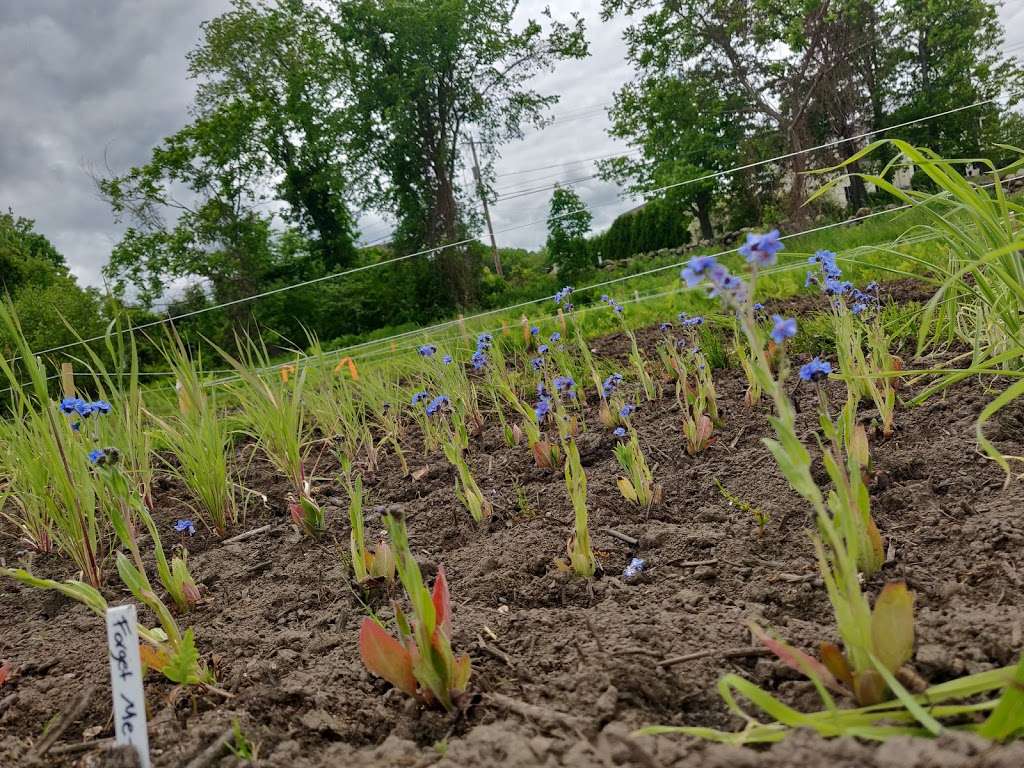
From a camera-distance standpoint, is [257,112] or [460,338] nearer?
[460,338]

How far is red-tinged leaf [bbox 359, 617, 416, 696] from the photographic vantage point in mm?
951

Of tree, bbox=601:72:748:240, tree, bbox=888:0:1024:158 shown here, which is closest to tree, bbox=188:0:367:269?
tree, bbox=601:72:748:240

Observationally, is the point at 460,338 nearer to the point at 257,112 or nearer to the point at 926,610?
the point at 926,610

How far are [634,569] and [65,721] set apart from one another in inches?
39.8

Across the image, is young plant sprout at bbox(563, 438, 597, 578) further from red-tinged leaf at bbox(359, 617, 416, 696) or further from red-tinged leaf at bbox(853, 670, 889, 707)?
red-tinged leaf at bbox(853, 670, 889, 707)

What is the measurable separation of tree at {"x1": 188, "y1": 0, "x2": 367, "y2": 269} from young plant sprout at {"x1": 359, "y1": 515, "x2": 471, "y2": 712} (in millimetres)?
14307

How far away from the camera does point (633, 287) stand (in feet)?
22.1

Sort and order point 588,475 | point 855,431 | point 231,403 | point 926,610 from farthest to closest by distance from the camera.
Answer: point 231,403, point 588,475, point 855,431, point 926,610

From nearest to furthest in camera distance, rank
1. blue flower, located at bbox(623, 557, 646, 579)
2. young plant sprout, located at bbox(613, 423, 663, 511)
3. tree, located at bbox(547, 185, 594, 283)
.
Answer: blue flower, located at bbox(623, 557, 646, 579), young plant sprout, located at bbox(613, 423, 663, 511), tree, located at bbox(547, 185, 594, 283)

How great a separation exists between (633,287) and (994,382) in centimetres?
497

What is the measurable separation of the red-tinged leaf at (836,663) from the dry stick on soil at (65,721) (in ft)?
3.58

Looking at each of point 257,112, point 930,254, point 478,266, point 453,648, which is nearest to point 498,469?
point 453,648

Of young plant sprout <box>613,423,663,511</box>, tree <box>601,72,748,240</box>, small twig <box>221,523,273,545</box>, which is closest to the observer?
young plant sprout <box>613,423,663,511</box>

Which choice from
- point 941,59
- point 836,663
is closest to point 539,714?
point 836,663
